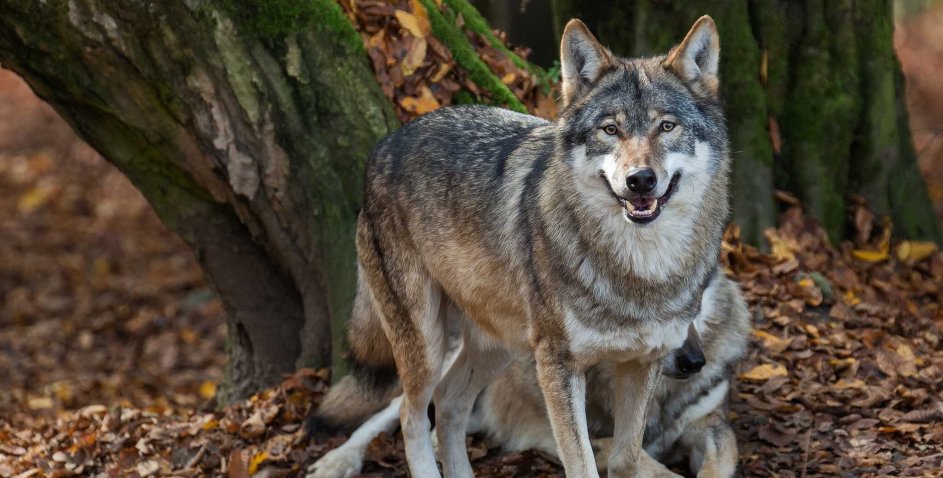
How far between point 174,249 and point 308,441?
7.28m

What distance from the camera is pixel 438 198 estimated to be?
193 inches

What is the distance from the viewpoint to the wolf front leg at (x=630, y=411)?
4625 mm

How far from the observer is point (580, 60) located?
4488 millimetres

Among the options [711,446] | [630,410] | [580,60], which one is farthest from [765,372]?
[580,60]

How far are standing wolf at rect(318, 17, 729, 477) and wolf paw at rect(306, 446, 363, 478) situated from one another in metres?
0.42

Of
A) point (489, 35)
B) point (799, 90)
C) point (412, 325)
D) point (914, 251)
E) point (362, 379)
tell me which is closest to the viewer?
point (412, 325)

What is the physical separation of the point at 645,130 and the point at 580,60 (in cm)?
49

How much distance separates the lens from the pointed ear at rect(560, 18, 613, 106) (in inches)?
174

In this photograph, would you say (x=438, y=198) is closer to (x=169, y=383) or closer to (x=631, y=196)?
(x=631, y=196)

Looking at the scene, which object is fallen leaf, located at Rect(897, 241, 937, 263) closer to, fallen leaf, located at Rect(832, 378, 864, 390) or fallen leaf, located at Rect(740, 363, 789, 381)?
fallen leaf, located at Rect(832, 378, 864, 390)

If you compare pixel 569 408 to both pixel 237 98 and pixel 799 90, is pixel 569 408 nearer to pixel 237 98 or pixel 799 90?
A: pixel 237 98

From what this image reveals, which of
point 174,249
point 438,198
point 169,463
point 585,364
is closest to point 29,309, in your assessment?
point 174,249

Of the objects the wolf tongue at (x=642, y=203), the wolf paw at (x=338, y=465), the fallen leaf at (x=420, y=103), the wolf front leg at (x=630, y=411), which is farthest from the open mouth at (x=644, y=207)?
the fallen leaf at (x=420, y=103)

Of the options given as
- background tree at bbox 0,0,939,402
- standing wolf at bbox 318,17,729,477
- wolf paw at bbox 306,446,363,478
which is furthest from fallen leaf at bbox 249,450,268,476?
standing wolf at bbox 318,17,729,477
